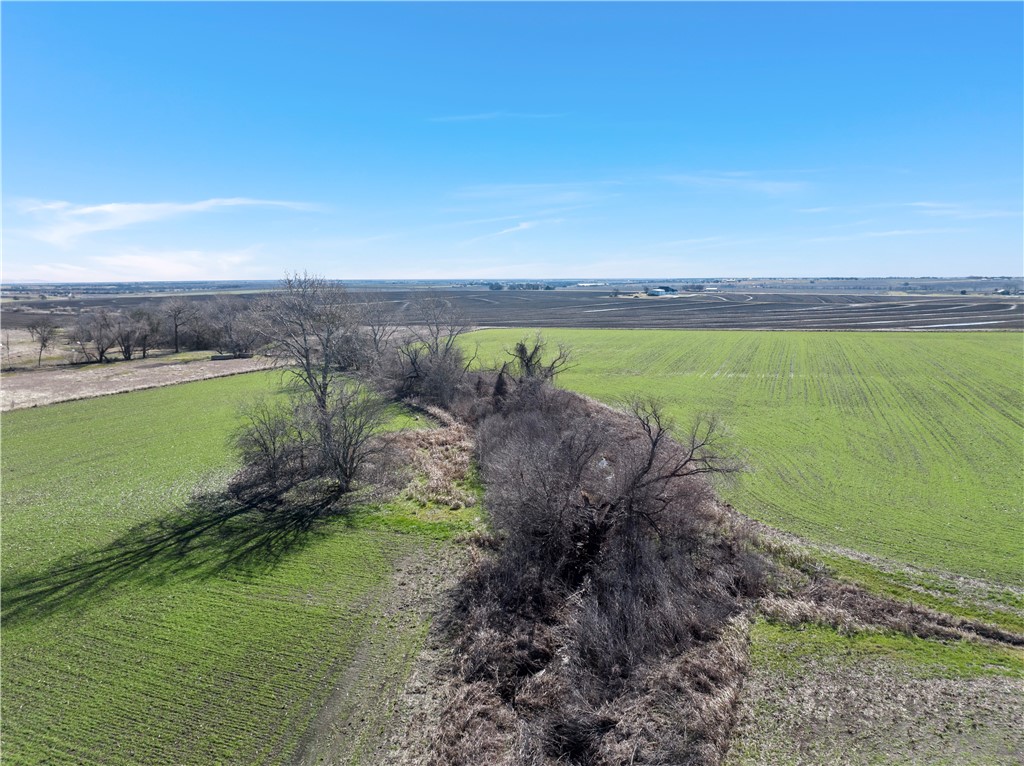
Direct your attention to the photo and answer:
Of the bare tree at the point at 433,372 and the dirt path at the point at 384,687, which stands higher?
the bare tree at the point at 433,372

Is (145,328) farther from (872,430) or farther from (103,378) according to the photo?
(872,430)

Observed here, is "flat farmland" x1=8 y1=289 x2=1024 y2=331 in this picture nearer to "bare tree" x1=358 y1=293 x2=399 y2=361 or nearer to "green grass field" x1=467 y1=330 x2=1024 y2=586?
"bare tree" x1=358 y1=293 x2=399 y2=361

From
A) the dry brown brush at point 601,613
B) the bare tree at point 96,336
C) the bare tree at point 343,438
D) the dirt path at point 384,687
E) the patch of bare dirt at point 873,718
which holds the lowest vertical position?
the dirt path at point 384,687

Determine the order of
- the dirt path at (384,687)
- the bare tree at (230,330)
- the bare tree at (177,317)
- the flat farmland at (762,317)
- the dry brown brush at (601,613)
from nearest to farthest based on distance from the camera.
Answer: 1. the dry brown brush at (601,613)
2. the dirt path at (384,687)
3. the bare tree at (230,330)
4. the bare tree at (177,317)
5. the flat farmland at (762,317)

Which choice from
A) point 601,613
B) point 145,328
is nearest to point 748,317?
point 601,613

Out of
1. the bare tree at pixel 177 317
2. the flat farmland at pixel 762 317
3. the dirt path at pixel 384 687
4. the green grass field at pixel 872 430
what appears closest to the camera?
the dirt path at pixel 384 687

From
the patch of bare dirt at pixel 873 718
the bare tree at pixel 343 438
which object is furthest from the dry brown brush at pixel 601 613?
the bare tree at pixel 343 438

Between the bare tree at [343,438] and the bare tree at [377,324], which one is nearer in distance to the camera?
the bare tree at [343,438]

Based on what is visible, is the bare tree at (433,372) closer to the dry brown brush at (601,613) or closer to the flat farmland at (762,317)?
the dry brown brush at (601,613)
